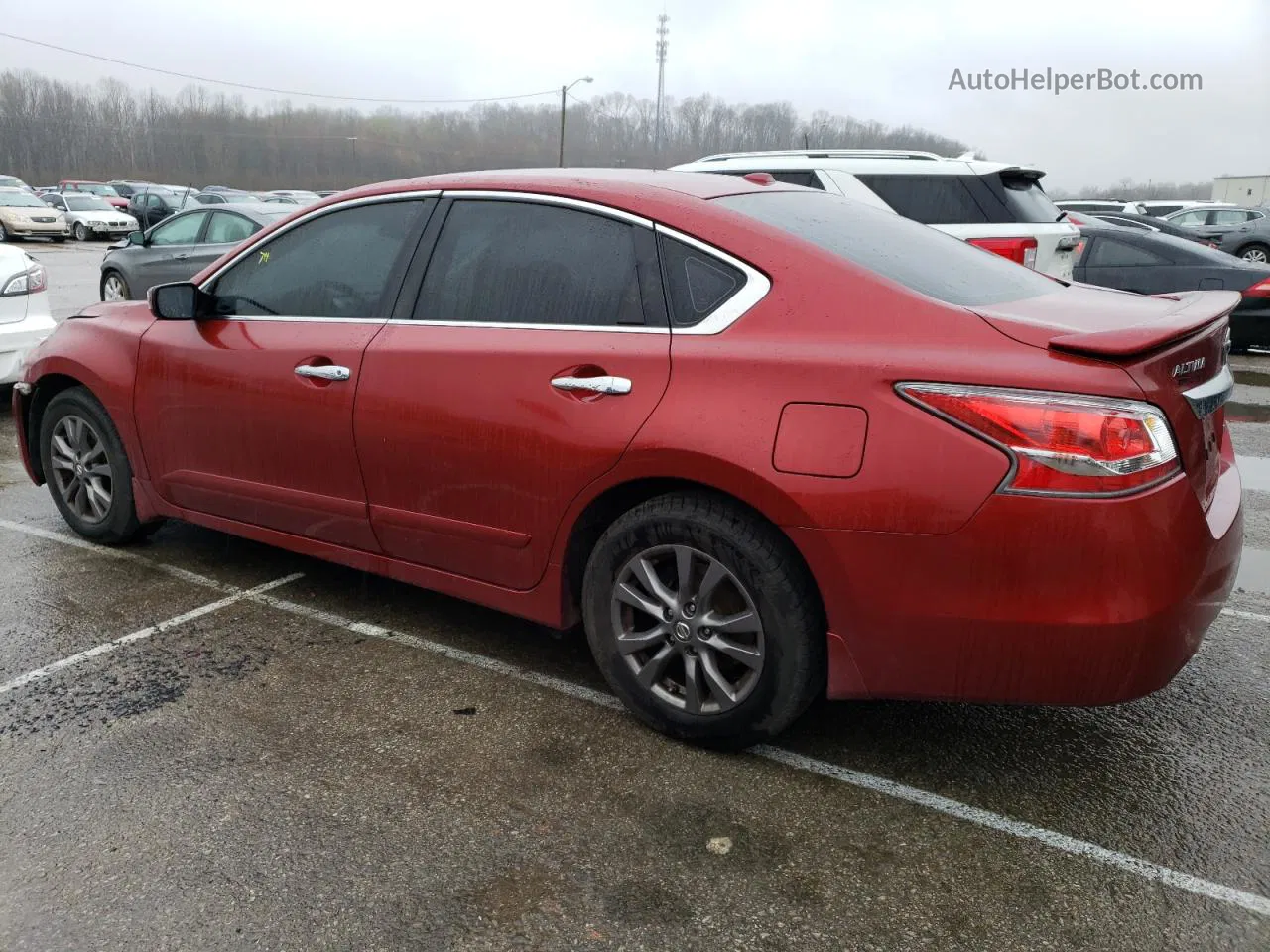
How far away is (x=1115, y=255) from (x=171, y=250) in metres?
10.9

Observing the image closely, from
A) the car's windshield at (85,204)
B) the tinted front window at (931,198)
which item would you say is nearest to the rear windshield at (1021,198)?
the tinted front window at (931,198)

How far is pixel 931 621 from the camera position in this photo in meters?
2.59

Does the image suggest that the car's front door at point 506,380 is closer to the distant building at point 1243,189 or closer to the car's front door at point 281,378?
the car's front door at point 281,378

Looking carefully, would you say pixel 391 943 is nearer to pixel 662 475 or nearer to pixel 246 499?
pixel 662 475

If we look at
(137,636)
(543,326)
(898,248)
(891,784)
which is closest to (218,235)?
(137,636)

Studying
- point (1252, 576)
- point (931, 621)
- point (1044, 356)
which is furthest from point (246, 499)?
point (1252, 576)

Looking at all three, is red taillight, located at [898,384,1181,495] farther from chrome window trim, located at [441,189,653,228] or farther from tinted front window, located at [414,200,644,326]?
chrome window trim, located at [441,189,653,228]

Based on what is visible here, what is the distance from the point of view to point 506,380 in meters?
3.20

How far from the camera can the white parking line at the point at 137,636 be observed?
3447 millimetres

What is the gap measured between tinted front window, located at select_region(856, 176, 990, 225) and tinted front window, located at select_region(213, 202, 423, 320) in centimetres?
617

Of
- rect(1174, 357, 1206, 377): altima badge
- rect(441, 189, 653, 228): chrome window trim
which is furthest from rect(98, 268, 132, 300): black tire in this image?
rect(1174, 357, 1206, 377): altima badge

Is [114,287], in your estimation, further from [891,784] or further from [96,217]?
[96,217]

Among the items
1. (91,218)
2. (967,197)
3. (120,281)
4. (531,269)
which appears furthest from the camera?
(91,218)

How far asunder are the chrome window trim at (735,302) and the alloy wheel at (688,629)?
23.6 inches
